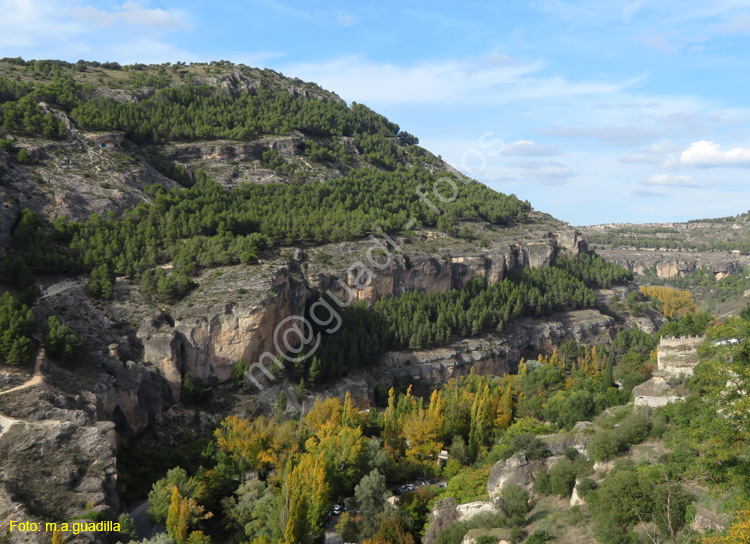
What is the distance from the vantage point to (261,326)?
54750 mm

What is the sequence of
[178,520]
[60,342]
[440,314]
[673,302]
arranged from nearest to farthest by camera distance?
[178,520]
[60,342]
[440,314]
[673,302]

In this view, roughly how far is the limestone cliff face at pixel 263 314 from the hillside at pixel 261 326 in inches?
7.9

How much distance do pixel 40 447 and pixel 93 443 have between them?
8.97ft

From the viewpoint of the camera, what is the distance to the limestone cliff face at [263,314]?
168 ft

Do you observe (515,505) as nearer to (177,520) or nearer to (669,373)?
(177,520)

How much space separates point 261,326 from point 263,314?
117cm

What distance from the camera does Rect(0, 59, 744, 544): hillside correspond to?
35.6 m

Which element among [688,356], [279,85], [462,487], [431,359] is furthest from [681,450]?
[279,85]

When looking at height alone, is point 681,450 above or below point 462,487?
above

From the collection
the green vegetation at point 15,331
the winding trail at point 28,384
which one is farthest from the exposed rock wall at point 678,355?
the green vegetation at point 15,331

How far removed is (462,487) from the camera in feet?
127

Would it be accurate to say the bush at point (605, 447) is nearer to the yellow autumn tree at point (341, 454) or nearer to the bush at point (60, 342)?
the yellow autumn tree at point (341, 454)

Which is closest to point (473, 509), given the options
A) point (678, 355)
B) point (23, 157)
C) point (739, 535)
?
point (739, 535)

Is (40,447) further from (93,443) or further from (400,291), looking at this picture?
(400,291)
